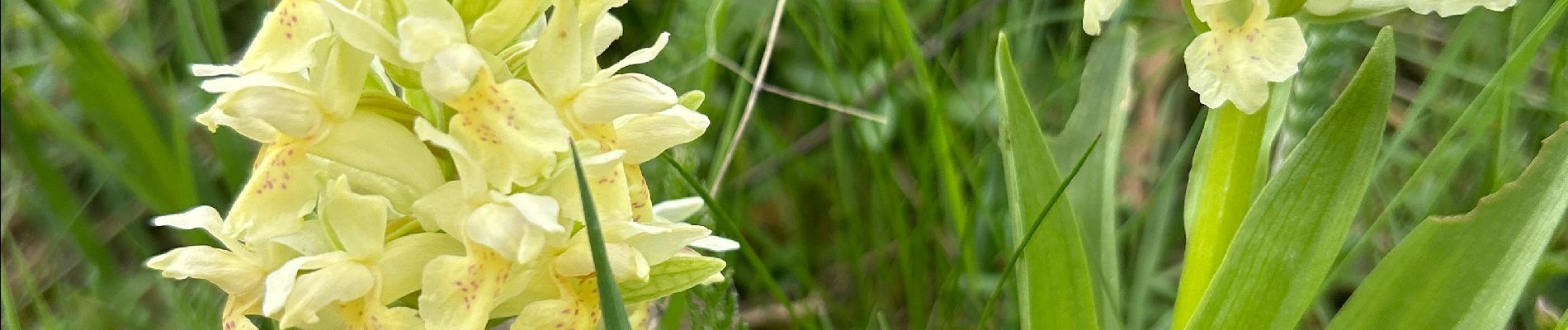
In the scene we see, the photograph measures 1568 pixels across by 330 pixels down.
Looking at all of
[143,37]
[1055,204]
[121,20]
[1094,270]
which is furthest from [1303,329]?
[121,20]

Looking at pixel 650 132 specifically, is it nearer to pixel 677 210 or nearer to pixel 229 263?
pixel 677 210

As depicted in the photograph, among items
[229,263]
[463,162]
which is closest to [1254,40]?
[463,162]

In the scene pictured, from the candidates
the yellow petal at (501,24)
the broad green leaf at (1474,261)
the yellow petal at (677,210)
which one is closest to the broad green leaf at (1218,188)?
the broad green leaf at (1474,261)

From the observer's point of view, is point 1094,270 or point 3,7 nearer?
point 1094,270

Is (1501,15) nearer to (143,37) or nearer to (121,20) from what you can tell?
(143,37)

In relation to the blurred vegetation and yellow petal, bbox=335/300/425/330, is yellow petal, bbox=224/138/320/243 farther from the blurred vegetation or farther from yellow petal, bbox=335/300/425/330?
the blurred vegetation

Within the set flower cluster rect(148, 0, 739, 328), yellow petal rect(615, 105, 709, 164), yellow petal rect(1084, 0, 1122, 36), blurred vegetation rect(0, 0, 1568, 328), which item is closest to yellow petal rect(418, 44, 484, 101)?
flower cluster rect(148, 0, 739, 328)

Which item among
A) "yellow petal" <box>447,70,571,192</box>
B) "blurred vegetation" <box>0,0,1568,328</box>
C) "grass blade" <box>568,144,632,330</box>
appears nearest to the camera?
"grass blade" <box>568,144,632,330</box>
